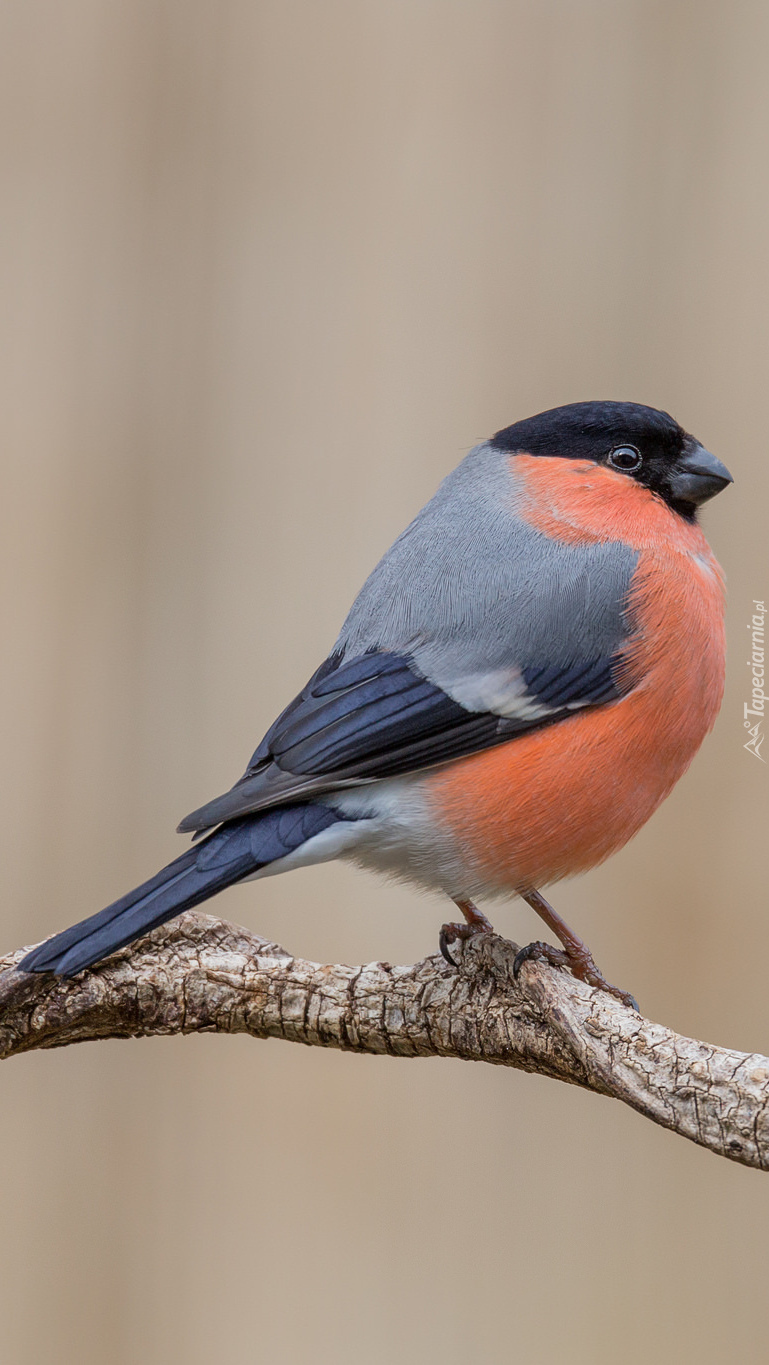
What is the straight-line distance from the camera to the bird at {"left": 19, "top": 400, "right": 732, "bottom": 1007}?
1.28m

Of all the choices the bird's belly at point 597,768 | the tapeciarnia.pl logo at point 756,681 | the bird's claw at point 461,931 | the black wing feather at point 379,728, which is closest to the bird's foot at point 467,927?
the bird's claw at point 461,931

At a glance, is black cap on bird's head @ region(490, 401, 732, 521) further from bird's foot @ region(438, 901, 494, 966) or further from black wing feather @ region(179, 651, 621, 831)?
bird's foot @ region(438, 901, 494, 966)

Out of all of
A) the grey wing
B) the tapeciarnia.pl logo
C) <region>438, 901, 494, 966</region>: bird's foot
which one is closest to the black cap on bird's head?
the grey wing

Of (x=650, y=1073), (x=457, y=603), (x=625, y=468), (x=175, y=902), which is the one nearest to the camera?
(x=650, y=1073)

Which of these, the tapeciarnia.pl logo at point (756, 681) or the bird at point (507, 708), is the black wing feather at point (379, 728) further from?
the tapeciarnia.pl logo at point (756, 681)

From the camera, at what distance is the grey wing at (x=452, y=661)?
4.19 feet

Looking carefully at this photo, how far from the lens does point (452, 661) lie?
1339mm

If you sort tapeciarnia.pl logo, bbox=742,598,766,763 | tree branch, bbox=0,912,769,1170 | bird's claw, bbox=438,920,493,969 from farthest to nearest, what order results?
tapeciarnia.pl logo, bbox=742,598,766,763 → bird's claw, bbox=438,920,493,969 → tree branch, bbox=0,912,769,1170

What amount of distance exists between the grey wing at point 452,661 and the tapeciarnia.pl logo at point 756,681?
34cm

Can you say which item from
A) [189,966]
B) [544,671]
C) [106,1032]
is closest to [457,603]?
[544,671]

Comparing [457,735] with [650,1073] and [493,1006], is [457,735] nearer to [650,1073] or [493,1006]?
[493,1006]

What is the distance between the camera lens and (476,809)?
1.29 meters

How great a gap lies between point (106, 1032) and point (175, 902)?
30 centimetres

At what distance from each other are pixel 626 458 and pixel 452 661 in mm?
393
